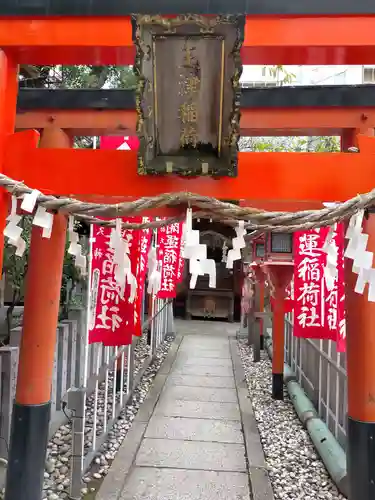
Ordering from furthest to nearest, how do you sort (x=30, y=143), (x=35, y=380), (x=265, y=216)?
(x=35, y=380) → (x=30, y=143) → (x=265, y=216)

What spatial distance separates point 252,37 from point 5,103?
4.93 feet

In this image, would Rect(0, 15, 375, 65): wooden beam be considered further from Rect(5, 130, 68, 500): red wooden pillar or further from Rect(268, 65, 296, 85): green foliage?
Rect(268, 65, 296, 85): green foliage

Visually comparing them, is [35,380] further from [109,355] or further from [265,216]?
[109,355]

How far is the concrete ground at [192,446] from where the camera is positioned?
4637 millimetres

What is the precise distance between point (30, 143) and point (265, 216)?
1.56 metres

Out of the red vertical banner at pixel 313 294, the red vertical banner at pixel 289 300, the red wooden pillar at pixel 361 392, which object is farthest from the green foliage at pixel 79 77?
the red wooden pillar at pixel 361 392

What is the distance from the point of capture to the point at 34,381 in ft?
10.8

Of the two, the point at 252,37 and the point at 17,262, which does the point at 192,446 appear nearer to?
the point at 17,262

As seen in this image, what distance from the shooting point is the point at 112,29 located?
2479mm

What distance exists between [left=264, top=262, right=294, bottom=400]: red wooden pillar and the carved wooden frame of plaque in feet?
17.9

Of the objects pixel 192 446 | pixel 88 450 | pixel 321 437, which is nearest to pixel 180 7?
pixel 88 450

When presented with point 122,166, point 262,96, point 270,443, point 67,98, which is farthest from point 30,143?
point 270,443

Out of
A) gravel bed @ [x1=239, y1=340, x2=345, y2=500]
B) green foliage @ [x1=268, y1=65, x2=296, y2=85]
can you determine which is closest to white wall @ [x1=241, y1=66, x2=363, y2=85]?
green foliage @ [x1=268, y1=65, x2=296, y2=85]

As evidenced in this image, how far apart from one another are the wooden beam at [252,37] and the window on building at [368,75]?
604 inches
